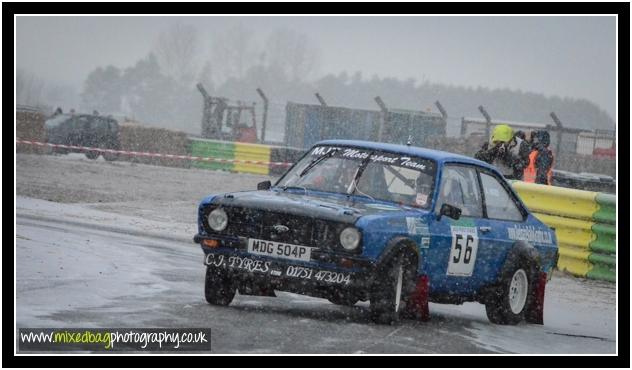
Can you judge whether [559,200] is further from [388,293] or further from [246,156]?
[246,156]

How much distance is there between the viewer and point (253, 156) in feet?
120

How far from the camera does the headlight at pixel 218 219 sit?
30.5 ft

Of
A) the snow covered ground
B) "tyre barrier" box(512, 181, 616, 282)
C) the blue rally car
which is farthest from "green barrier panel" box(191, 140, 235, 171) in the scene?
the blue rally car

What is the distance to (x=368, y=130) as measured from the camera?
46.9 m

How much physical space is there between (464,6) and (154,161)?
24.9 m

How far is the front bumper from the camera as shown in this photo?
885cm

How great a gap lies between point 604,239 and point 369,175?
568cm

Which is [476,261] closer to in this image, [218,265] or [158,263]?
[218,265]

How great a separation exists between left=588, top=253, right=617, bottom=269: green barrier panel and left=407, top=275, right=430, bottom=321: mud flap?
5809 millimetres

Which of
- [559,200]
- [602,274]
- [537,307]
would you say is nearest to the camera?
[537,307]

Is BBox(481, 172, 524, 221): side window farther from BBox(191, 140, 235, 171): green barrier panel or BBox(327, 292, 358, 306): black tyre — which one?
BBox(191, 140, 235, 171): green barrier panel

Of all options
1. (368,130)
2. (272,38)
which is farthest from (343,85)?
(368,130)

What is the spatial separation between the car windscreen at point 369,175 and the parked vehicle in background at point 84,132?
26761 millimetres

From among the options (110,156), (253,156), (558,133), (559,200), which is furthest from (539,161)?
(558,133)
